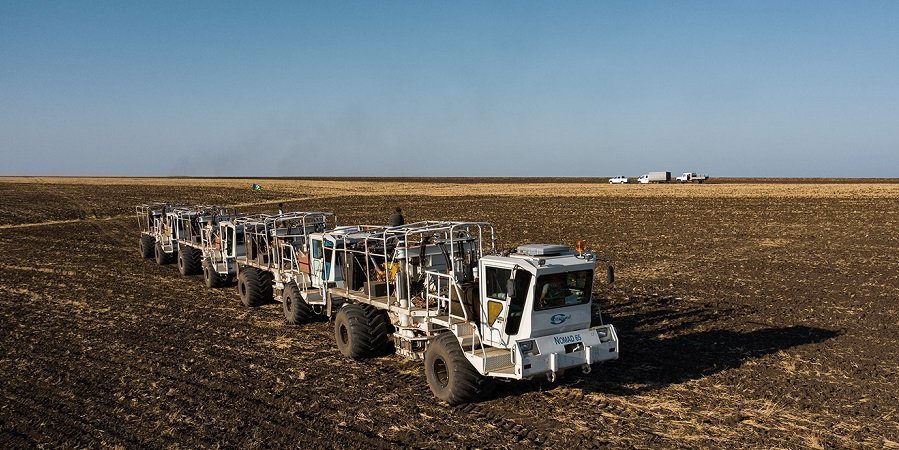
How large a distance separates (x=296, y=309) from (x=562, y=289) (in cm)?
729

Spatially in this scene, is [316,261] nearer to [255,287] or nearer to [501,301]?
[255,287]

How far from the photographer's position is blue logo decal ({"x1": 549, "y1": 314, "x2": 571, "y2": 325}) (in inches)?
398

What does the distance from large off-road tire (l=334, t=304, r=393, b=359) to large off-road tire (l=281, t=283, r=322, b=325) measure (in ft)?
8.07

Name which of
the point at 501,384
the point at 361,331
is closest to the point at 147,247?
the point at 361,331

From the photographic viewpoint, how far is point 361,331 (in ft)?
41.0

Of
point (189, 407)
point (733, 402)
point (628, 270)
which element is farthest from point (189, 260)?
point (733, 402)

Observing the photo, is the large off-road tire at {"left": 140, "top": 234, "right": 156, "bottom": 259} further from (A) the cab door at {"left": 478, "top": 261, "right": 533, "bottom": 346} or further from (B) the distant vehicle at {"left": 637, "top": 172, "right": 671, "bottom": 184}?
(B) the distant vehicle at {"left": 637, "top": 172, "right": 671, "bottom": 184}

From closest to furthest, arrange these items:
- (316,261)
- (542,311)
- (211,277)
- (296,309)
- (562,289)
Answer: (542,311), (562,289), (316,261), (296,309), (211,277)

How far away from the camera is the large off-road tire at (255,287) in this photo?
17.4m

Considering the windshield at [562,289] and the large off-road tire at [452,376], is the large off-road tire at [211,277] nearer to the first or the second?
the large off-road tire at [452,376]

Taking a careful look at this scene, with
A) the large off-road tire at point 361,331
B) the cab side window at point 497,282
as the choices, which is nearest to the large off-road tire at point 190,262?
the large off-road tire at point 361,331

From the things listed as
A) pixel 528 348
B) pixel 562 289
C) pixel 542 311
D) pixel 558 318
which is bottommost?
pixel 528 348

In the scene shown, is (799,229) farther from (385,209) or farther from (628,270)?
(385,209)

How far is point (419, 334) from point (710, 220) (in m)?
30.3
